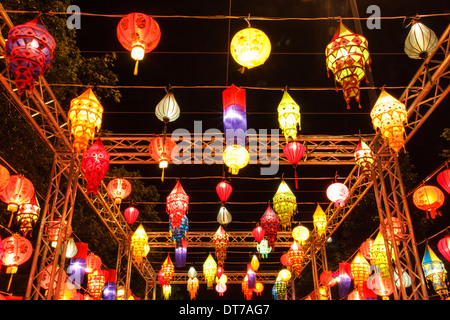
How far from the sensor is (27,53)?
407 centimetres

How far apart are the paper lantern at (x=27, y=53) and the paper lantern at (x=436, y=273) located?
7.64 meters

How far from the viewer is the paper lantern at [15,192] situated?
614 centimetres

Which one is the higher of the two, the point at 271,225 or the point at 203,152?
the point at 203,152

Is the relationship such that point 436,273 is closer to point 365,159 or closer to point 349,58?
point 365,159

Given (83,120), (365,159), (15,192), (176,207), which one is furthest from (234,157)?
(15,192)

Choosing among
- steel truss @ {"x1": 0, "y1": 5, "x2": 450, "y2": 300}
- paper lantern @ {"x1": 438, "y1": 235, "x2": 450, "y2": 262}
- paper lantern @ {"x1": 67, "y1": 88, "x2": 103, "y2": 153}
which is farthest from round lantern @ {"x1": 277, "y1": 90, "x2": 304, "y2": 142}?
paper lantern @ {"x1": 438, "y1": 235, "x2": 450, "y2": 262}

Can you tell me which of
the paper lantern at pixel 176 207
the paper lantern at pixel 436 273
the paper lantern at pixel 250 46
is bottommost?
the paper lantern at pixel 436 273

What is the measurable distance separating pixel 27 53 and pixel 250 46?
7.87 feet

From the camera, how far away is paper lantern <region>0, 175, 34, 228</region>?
6.14 metres

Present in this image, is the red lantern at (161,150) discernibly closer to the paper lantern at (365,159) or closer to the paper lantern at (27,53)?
the paper lantern at (27,53)

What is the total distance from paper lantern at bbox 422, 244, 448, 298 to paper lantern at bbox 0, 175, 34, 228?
7.51 metres

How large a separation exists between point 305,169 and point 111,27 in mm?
7043

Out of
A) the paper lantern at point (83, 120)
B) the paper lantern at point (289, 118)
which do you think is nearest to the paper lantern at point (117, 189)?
the paper lantern at point (83, 120)
